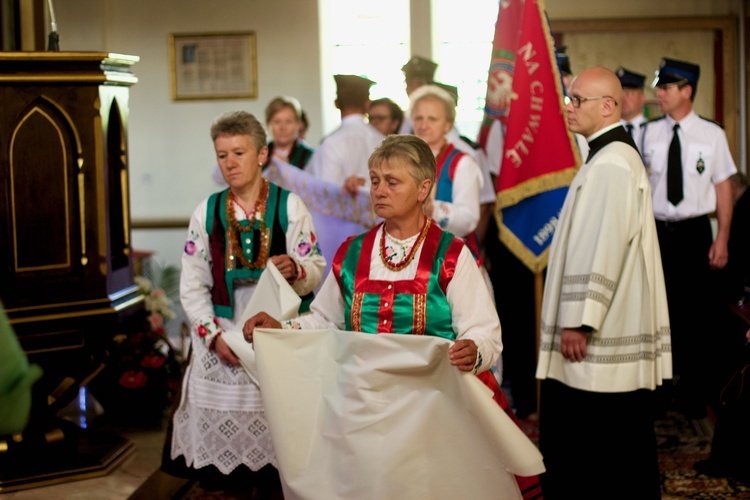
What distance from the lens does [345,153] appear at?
5.52 m

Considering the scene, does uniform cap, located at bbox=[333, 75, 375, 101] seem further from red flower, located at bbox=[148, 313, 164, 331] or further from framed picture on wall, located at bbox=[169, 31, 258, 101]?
framed picture on wall, located at bbox=[169, 31, 258, 101]

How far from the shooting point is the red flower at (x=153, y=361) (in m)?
5.00

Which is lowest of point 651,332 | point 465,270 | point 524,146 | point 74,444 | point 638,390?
point 74,444

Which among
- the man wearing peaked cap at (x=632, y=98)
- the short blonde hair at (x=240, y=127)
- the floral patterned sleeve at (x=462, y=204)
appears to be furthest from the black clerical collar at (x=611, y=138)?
the man wearing peaked cap at (x=632, y=98)

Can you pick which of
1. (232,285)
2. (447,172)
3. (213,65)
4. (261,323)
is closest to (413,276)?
(261,323)

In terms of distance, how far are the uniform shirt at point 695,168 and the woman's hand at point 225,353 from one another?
9.99 feet

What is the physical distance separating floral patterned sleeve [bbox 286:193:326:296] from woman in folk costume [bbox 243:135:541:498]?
59 centimetres

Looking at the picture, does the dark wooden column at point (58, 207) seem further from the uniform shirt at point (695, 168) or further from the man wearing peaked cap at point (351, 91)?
the uniform shirt at point (695, 168)

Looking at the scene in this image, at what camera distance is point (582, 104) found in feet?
11.8

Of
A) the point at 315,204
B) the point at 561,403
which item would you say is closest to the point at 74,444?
the point at 315,204

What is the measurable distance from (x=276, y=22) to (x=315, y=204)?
3.69 m

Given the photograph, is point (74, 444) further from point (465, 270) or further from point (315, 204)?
point (465, 270)

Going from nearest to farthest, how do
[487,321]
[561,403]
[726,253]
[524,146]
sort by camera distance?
[487,321] < [561,403] < [524,146] < [726,253]

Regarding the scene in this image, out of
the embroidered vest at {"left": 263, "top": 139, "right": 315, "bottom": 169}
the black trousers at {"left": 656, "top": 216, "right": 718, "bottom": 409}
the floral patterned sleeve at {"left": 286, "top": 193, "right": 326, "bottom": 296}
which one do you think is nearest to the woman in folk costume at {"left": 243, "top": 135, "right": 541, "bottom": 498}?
the floral patterned sleeve at {"left": 286, "top": 193, "right": 326, "bottom": 296}
